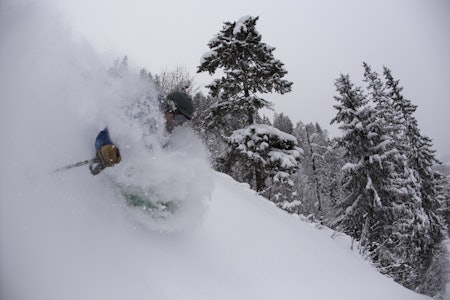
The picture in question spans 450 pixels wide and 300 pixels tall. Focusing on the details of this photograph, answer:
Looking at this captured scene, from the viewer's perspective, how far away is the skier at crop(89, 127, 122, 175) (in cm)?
323

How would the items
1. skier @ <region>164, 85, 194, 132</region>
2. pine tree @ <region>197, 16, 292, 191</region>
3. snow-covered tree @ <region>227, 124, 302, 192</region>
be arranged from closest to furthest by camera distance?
skier @ <region>164, 85, 194, 132</region> → snow-covered tree @ <region>227, 124, 302, 192</region> → pine tree @ <region>197, 16, 292, 191</region>

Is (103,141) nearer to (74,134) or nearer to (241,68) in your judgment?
(74,134)

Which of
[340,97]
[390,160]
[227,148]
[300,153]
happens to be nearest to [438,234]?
[390,160]

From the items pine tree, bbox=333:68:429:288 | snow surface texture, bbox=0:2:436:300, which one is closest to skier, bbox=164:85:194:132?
snow surface texture, bbox=0:2:436:300

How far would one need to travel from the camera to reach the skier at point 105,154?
10.6 feet

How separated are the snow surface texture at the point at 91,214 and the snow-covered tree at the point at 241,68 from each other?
9559 millimetres

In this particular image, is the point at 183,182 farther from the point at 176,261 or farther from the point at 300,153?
the point at 300,153

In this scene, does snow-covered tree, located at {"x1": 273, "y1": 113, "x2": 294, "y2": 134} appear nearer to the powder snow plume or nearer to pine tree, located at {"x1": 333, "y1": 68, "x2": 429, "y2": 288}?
Answer: pine tree, located at {"x1": 333, "y1": 68, "x2": 429, "y2": 288}

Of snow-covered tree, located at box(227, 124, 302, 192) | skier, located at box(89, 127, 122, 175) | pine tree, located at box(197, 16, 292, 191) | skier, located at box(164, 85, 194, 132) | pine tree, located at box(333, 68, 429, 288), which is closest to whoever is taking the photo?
skier, located at box(89, 127, 122, 175)

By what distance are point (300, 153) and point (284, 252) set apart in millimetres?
9128

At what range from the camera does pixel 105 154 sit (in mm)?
3229

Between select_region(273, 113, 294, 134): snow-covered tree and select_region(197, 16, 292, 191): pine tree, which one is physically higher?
select_region(273, 113, 294, 134): snow-covered tree

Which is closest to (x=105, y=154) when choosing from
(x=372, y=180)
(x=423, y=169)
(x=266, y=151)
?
(x=266, y=151)

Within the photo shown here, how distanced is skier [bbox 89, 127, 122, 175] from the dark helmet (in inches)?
35.9
